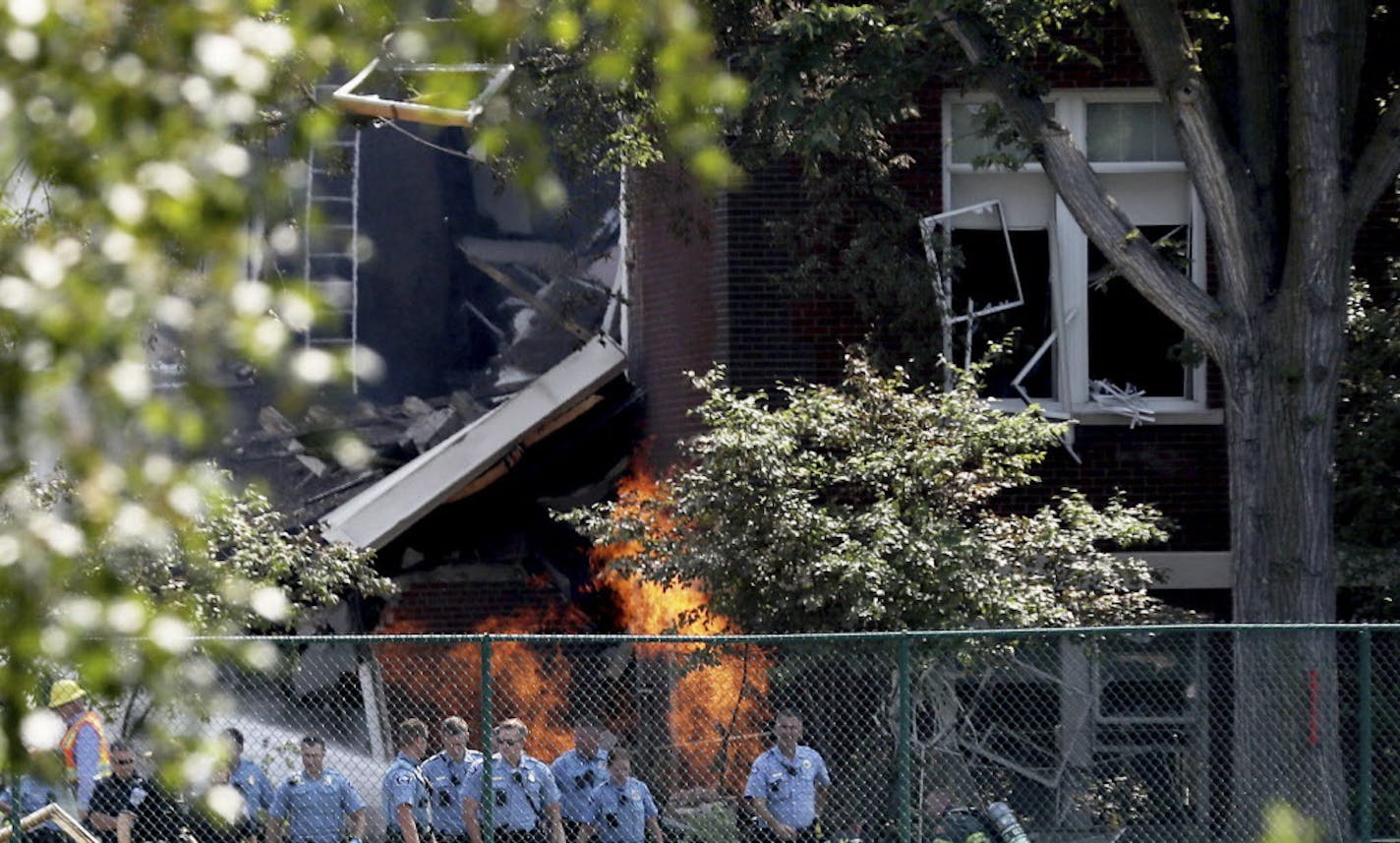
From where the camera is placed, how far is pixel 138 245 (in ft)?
8.20

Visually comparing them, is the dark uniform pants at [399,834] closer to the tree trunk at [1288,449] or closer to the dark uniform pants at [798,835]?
the dark uniform pants at [798,835]

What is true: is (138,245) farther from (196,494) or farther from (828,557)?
(828,557)

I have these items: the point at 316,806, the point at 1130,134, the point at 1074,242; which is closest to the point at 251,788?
the point at 316,806

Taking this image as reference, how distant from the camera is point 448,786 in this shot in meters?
10.5

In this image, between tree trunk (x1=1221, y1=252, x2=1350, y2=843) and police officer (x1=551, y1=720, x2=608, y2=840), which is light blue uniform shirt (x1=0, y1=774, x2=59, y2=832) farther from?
tree trunk (x1=1221, y1=252, x2=1350, y2=843)

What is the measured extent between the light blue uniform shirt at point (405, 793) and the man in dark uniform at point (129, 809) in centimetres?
106

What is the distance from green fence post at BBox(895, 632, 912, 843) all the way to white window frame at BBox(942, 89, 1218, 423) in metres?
5.21

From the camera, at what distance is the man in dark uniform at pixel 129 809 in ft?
33.0

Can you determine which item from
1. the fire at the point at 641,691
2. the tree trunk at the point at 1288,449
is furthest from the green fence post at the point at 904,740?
the tree trunk at the point at 1288,449

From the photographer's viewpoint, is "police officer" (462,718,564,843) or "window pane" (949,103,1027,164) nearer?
"police officer" (462,718,564,843)

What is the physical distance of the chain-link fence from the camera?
10.7 meters

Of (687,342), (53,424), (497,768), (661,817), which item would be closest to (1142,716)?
(661,817)

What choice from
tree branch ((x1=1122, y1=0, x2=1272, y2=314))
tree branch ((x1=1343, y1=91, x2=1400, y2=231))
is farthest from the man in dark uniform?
tree branch ((x1=1343, y1=91, x2=1400, y2=231))

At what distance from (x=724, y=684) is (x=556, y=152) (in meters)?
4.99
